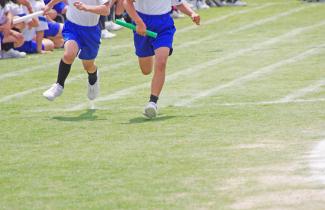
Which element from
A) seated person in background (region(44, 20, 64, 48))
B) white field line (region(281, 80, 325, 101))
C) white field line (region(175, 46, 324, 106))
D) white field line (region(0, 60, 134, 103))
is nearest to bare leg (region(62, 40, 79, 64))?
white field line (region(175, 46, 324, 106))

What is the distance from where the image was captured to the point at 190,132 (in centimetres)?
1038

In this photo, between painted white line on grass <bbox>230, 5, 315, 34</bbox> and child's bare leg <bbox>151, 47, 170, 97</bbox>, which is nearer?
child's bare leg <bbox>151, 47, 170, 97</bbox>

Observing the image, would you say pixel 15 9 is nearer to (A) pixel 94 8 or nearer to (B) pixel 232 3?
(A) pixel 94 8

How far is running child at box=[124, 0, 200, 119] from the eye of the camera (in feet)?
38.7

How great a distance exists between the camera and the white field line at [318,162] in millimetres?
7814

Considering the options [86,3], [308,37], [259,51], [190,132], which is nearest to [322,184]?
[190,132]

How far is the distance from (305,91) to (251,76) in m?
2.00

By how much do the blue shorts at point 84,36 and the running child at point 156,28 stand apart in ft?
1.89

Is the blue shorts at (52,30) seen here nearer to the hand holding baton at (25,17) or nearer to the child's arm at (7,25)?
the hand holding baton at (25,17)

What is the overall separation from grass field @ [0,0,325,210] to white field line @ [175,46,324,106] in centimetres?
2

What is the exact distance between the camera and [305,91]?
42.9 ft

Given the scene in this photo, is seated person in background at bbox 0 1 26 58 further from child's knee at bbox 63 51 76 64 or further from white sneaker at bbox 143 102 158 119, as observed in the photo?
white sneaker at bbox 143 102 158 119

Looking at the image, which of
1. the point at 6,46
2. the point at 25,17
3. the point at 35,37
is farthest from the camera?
the point at 35,37

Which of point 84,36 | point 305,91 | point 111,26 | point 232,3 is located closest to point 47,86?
point 84,36
